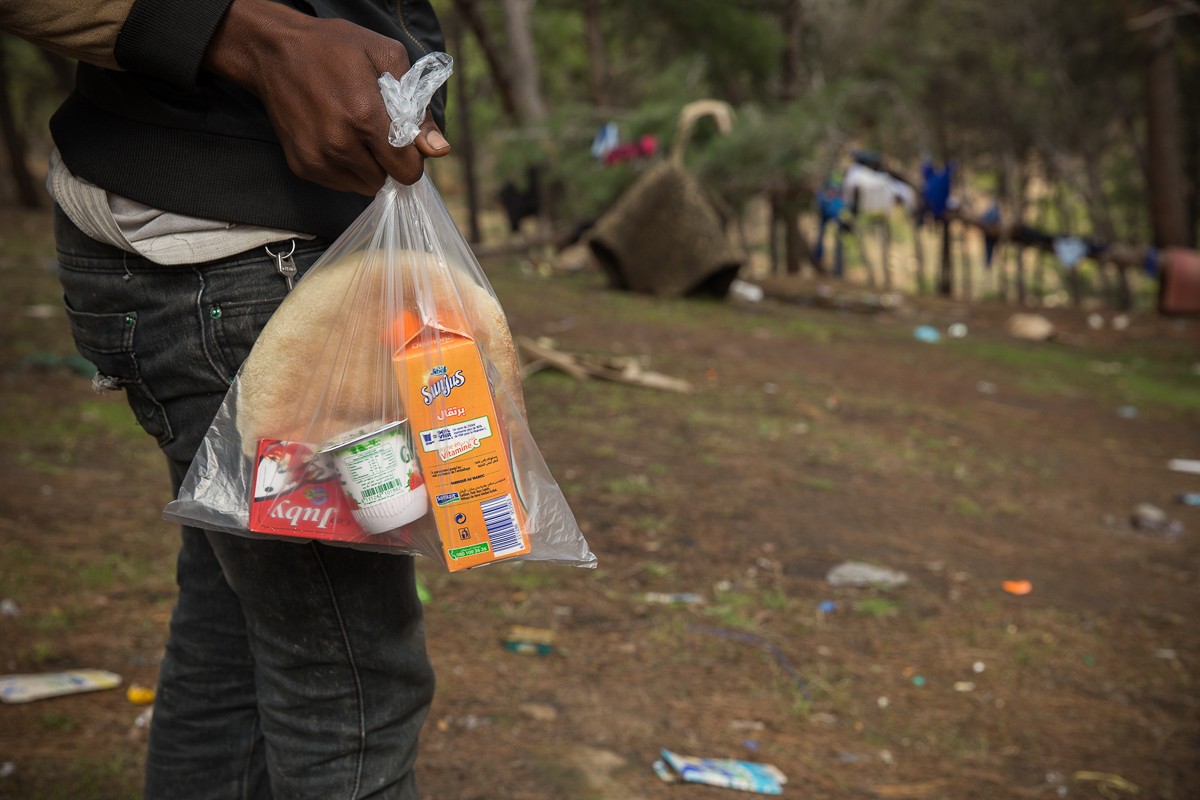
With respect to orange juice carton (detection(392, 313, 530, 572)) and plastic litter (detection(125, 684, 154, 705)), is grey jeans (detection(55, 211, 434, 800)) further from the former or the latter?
plastic litter (detection(125, 684, 154, 705))

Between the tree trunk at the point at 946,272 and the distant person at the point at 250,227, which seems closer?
the distant person at the point at 250,227

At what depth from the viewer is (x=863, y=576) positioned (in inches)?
126

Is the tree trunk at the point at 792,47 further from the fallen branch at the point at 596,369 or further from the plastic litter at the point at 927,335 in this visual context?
the fallen branch at the point at 596,369

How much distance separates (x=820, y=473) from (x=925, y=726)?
1936 mm

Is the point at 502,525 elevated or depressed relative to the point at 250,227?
depressed

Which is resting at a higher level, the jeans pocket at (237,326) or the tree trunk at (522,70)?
the tree trunk at (522,70)

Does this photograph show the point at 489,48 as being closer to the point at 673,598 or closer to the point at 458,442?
the point at 673,598

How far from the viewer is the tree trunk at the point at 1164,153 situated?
34.3 ft

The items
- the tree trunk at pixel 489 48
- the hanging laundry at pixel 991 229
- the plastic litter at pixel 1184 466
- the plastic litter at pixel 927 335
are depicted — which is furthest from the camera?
the tree trunk at pixel 489 48

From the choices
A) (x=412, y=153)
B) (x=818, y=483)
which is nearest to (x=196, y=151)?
(x=412, y=153)

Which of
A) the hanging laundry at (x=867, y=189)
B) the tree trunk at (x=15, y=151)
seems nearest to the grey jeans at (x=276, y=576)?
the hanging laundry at (x=867, y=189)

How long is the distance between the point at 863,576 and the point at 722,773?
50.0 inches

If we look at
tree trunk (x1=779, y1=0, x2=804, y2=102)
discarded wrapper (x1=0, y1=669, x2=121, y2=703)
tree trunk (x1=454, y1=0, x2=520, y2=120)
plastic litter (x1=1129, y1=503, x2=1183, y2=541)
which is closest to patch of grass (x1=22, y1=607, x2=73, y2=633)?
discarded wrapper (x1=0, y1=669, x2=121, y2=703)

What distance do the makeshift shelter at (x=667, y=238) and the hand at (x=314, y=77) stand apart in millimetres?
7675
